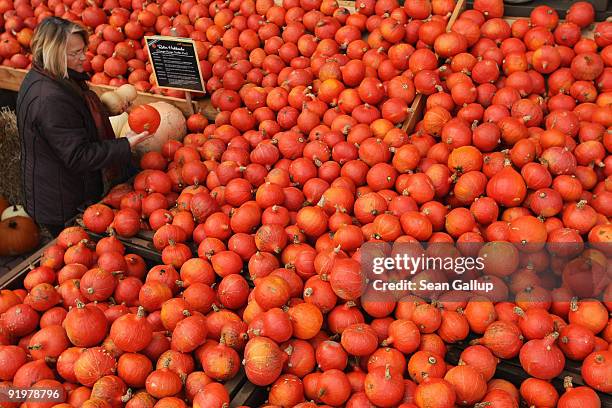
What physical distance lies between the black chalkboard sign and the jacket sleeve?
854 mm

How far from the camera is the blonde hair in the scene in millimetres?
3393

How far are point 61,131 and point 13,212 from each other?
8.33ft

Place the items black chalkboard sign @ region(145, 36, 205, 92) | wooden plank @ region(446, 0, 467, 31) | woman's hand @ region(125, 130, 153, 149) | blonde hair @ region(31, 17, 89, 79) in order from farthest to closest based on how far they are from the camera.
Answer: wooden plank @ region(446, 0, 467, 31) → black chalkboard sign @ region(145, 36, 205, 92) → woman's hand @ region(125, 130, 153, 149) → blonde hair @ region(31, 17, 89, 79)

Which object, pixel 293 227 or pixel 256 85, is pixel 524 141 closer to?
pixel 293 227

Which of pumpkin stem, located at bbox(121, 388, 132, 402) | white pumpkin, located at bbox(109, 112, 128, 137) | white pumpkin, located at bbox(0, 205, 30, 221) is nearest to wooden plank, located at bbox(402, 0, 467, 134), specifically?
white pumpkin, located at bbox(109, 112, 128, 137)

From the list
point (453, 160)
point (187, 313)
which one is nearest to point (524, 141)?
point (453, 160)

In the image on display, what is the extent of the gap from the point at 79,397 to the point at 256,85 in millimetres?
3066

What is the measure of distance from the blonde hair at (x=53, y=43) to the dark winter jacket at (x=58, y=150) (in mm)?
82

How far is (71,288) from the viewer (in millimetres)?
2826

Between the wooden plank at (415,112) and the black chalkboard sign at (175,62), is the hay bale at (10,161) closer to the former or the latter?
the black chalkboard sign at (175,62)

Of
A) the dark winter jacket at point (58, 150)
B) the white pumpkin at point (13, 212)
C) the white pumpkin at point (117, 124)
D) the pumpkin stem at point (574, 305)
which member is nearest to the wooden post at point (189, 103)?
the white pumpkin at point (117, 124)

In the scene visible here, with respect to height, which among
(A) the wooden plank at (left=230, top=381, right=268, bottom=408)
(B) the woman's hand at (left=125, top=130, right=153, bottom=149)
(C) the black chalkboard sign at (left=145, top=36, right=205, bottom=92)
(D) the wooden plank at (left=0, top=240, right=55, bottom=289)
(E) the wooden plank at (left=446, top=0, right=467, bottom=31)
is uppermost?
(E) the wooden plank at (left=446, top=0, right=467, bottom=31)

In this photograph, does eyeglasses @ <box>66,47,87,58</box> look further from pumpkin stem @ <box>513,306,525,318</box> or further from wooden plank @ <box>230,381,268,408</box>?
pumpkin stem @ <box>513,306,525,318</box>

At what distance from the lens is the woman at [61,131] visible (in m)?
3.44
